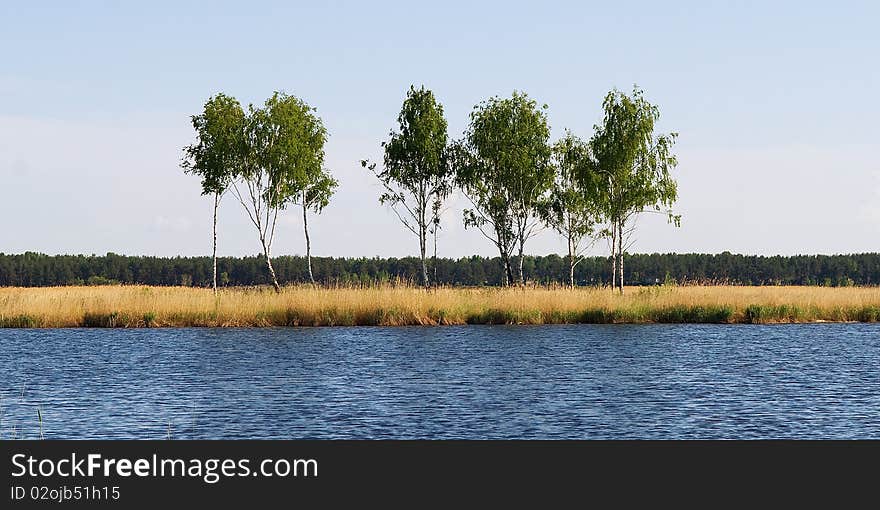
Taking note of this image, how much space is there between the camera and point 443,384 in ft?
82.7

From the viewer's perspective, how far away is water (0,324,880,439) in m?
19.0

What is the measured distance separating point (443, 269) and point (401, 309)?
9877 cm

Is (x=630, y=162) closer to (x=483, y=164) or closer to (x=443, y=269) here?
(x=483, y=164)

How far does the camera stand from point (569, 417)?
2003 cm

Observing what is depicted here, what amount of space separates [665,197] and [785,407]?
42.0 m

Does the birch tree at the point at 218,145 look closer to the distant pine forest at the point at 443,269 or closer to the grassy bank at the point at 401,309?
the grassy bank at the point at 401,309

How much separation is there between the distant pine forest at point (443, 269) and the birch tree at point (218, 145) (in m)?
64.8

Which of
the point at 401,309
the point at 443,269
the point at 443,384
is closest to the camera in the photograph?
the point at 443,384

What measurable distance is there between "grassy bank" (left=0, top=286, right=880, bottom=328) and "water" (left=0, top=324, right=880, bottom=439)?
3.49 metres

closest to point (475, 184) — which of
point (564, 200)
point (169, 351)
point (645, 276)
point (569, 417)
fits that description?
point (564, 200)

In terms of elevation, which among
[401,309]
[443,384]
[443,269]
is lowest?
[443,384]

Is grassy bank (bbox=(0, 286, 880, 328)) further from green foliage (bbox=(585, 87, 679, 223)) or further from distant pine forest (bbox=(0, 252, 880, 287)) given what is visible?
distant pine forest (bbox=(0, 252, 880, 287))

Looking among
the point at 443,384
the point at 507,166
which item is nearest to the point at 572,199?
the point at 507,166
